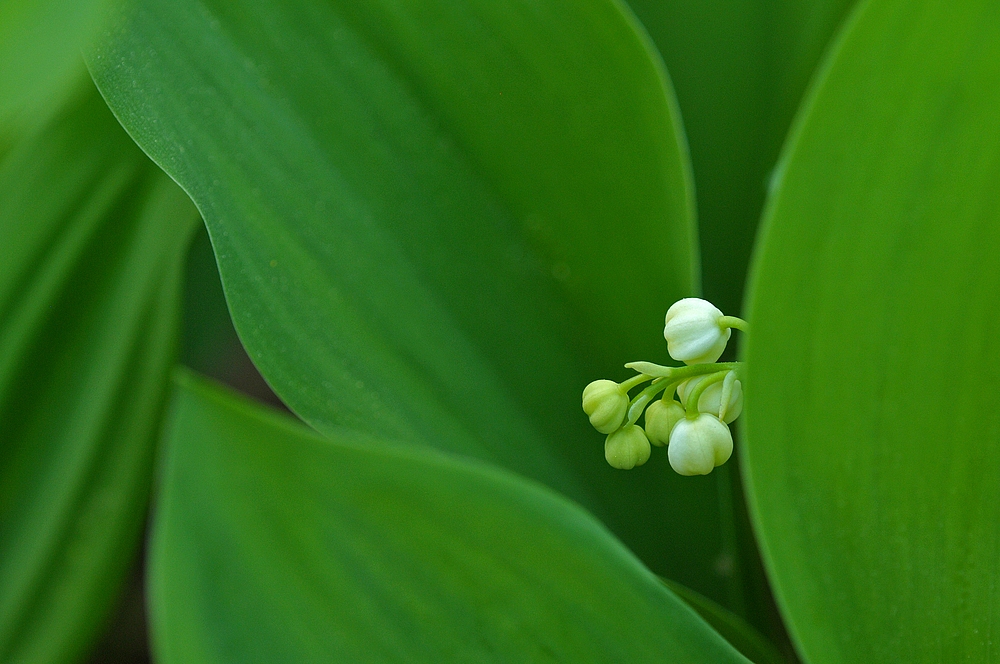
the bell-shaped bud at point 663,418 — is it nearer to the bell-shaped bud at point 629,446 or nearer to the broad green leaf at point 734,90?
the bell-shaped bud at point 629,446

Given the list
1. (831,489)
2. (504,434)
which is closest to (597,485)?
(504,434)

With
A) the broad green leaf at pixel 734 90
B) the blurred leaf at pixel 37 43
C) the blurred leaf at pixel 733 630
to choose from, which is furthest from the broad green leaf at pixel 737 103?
the blurred leaf at pixel 37 43

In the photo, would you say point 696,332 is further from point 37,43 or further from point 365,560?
point 37,43

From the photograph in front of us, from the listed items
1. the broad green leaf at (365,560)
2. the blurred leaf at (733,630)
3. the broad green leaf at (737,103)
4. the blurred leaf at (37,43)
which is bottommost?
the blurred leaf at (733,630)

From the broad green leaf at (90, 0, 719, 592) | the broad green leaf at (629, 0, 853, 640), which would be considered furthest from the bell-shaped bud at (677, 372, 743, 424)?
the broad green leaf at (629, 0, 853, 640)

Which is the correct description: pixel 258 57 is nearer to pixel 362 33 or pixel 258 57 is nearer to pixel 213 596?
pixel 362 33

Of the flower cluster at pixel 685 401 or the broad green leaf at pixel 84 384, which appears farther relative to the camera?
the broad green leaf at pixel 84 384
